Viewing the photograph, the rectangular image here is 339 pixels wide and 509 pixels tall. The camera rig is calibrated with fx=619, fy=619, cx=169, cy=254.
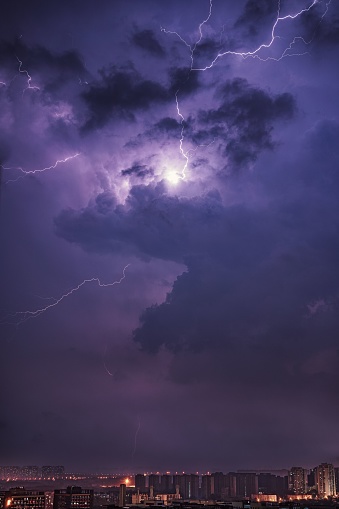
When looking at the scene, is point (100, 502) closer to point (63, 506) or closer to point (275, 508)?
point (63, 506)

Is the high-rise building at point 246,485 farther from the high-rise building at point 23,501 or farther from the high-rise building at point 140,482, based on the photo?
the high-rise building at point 23,501

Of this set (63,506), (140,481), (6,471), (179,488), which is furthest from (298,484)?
(6,471)

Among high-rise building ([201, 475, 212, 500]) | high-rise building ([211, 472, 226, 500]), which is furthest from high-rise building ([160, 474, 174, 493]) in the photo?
high-rise building ([211, 472, 226, 500])

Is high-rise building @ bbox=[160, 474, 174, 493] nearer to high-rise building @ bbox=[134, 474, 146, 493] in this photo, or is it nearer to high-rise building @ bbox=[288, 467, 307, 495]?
high-rise building @ bbox=[134, 474, 146, 493]

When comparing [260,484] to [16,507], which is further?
[260,484]

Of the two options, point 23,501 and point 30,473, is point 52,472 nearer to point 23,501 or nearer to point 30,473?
point 30,473


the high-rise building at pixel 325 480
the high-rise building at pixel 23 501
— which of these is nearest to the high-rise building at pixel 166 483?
the high-rise building at pixel 325 480

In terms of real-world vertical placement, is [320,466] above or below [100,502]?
above
